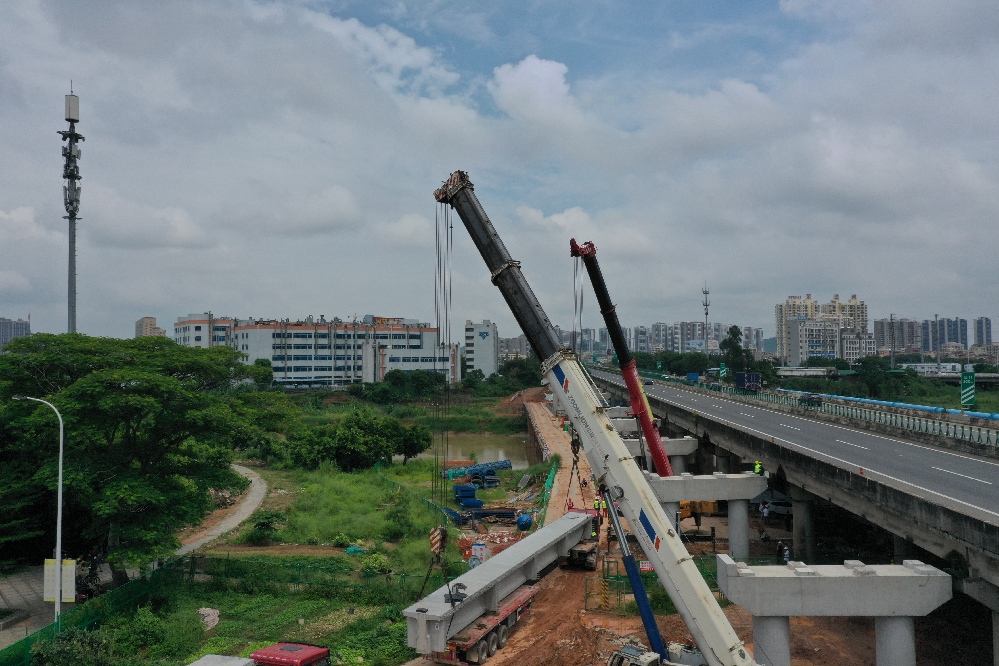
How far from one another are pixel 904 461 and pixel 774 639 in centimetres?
1490

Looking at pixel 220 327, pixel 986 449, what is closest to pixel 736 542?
pixel 986 449

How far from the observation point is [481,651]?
2017 centimetres

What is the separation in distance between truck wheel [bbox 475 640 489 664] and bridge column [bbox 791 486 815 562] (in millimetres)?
16128

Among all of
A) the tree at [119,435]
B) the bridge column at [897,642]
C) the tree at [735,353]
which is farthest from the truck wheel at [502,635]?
the tree at [735,353]

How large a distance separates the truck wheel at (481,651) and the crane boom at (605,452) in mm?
6248

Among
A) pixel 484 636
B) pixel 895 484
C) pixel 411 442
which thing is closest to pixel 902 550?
pixel 895 484

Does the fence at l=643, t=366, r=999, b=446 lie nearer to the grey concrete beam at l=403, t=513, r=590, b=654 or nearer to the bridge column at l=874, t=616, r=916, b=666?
the bridge column at l=874, t=616, r=916, b=666

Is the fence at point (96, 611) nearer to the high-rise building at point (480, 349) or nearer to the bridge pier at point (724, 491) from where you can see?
the bridge pier at point (724, 491)

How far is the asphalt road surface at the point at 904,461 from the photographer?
70.0 feet

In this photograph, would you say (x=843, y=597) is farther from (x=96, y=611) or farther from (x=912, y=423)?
(x=912, y=423)

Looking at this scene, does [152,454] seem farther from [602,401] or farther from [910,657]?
[910,657]

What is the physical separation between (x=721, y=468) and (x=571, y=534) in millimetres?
22212

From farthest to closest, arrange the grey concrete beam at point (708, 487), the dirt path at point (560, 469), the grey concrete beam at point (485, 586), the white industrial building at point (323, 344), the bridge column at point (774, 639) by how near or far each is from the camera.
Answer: the white industrial building at point (323, 344)
the dirt path at point (560, 469)
the grey concrete beam at point (708, 487)
the grey concrete beam at point (485, 586)
the bridge column at point (774, 639)

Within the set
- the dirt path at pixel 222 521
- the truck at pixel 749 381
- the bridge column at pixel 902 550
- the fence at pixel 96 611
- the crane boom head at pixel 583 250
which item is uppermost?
the crane boom head at pixel 583 250
